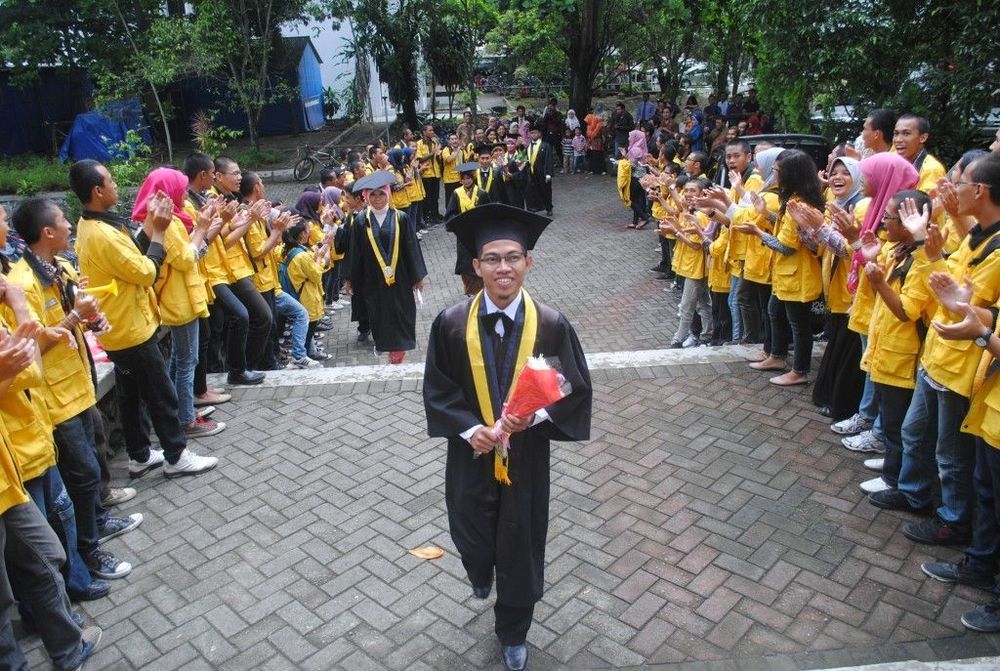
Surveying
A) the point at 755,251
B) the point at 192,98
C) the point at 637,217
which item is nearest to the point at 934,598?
the point at 755,251

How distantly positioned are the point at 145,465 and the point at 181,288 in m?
1.28

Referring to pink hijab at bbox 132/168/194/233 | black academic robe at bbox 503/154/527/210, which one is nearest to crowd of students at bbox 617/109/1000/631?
pink hijab at bbox 132/168/194/233

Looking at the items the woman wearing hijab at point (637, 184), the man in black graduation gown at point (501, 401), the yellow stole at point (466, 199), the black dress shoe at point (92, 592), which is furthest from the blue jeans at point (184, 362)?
the woman wearing hijab at point (637, 184)

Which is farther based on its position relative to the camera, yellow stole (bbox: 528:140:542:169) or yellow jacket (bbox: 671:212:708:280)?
yellow stole (bbox: 528:140:542:169)

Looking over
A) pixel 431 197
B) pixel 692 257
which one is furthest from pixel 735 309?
pixel 431 197

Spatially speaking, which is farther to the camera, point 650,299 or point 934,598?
point 650,299

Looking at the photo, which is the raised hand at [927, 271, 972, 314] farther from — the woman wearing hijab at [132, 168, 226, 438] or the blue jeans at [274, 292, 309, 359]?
Answer: the blue jeans at [274, 292, 309, 359]

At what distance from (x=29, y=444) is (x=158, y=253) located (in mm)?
1917

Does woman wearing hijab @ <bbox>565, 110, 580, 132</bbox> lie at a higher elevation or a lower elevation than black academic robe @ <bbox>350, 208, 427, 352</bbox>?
higher

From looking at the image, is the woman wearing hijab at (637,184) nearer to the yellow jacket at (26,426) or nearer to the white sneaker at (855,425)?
the white sneaker at (855,425)

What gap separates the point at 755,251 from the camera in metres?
6.48

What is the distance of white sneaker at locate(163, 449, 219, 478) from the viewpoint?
5.31 metres

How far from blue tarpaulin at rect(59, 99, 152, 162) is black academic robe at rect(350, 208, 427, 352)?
16367 millimetres

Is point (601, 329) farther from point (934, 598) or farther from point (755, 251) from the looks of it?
point (934, 598)
